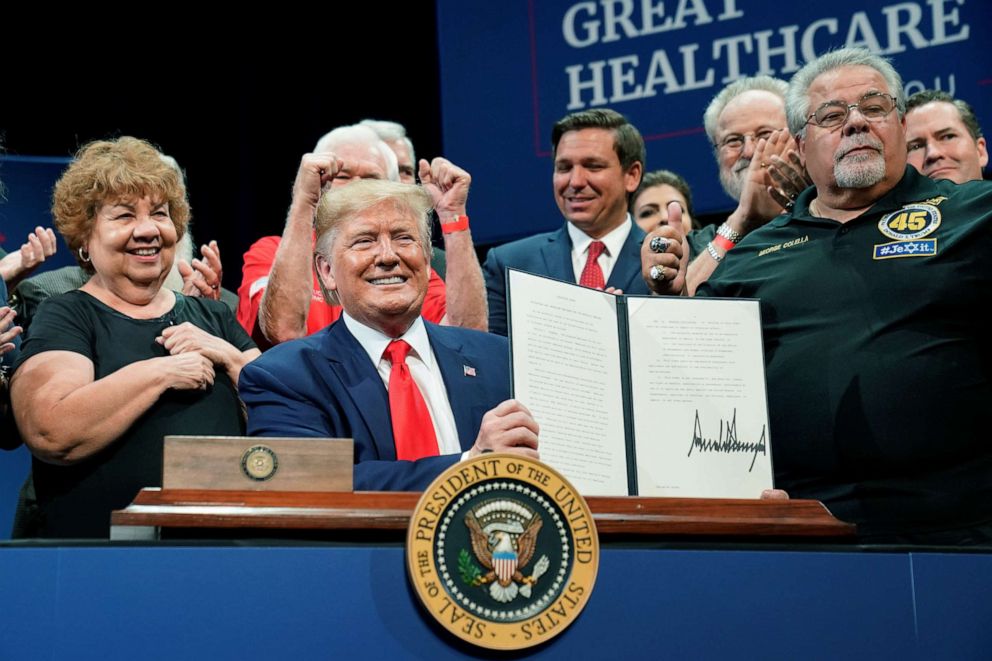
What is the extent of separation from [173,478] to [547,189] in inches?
118

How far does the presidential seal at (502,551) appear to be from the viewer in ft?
5.30

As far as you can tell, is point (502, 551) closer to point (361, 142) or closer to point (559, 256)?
point (559, 256)

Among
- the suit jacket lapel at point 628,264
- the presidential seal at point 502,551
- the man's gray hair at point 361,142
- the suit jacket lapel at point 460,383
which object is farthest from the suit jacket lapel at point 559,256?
the presidential seal at point 502,551

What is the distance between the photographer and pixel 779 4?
4.27 m

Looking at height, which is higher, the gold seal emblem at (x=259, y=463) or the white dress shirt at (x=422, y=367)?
the white dress shirt at (x=422, y=367)

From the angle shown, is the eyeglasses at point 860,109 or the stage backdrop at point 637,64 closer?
the eyeglasses at point 860,109

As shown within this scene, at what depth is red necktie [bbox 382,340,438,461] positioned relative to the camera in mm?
2137

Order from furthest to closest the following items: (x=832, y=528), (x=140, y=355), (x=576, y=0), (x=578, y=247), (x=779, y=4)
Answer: (x=576, y=0), (x=779, y=4), (x=578, y=247), (x=140, y=355), (x=832, y=528)

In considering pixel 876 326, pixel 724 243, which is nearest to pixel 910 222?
pixel 876 326

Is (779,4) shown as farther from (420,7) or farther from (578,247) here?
(420,7)

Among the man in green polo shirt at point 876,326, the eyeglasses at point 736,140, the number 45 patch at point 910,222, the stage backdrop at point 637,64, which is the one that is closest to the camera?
the man in green polo shirt at point 876,326

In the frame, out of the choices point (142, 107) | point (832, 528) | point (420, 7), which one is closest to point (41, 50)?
point (142, 107)

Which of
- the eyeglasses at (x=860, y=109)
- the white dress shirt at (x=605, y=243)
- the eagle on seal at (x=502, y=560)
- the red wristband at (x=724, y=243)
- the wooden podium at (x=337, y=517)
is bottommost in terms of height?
the eagle on seal at (x=502, y=560)

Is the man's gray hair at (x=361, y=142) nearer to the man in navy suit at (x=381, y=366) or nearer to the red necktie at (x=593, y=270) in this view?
the red necktie at (x=593, y=270)
